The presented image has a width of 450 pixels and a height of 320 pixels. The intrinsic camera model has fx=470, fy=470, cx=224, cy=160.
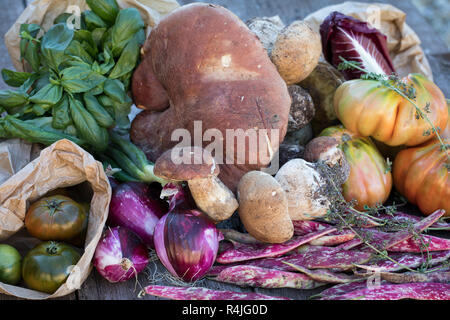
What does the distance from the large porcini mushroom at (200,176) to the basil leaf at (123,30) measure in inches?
25.6

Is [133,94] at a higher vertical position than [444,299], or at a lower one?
higher

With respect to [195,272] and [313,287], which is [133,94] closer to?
[195,272]

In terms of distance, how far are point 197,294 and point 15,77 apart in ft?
4.17

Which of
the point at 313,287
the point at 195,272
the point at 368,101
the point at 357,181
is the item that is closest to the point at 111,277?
the point at 195,272

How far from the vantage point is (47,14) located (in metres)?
2.22

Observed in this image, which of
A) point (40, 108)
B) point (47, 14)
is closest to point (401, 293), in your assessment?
point (40, 108)

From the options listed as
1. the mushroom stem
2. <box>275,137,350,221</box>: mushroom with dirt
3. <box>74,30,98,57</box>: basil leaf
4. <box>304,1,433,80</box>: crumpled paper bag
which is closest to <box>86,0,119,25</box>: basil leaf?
<box>74,30,98,57</box>: basil leaf

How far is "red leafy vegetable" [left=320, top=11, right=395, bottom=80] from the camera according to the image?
2299mm

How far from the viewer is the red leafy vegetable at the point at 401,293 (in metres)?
1.43

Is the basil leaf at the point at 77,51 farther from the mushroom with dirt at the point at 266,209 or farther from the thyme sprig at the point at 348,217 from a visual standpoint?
the thyme sprig at the point at 348,217

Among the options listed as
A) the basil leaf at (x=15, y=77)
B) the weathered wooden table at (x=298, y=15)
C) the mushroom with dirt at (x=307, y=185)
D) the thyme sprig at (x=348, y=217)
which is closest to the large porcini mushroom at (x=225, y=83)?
the mushroom with dirt at (x=307, y=185)

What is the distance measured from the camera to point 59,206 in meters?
1.60

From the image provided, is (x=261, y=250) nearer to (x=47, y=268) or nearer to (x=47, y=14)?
(x=47, y=268)

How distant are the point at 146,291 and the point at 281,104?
2.71 feet
